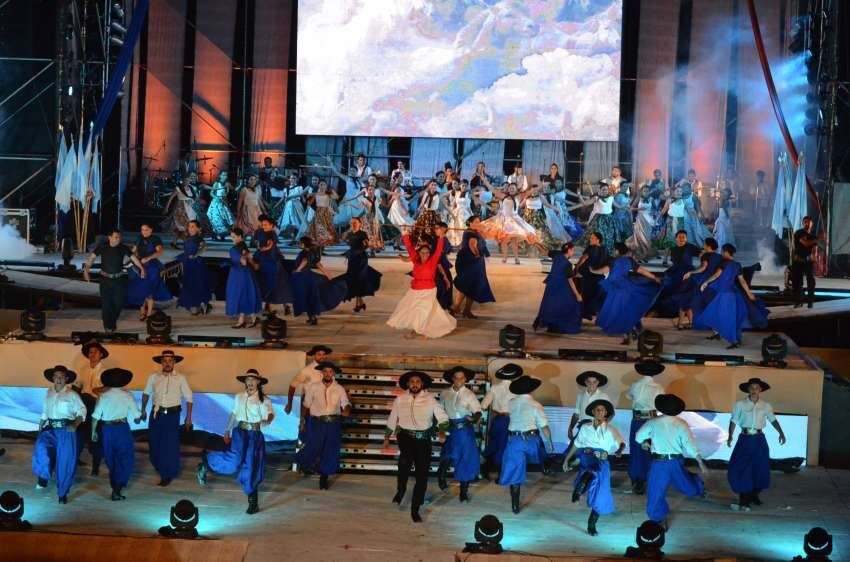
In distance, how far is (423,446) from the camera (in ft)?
40.8

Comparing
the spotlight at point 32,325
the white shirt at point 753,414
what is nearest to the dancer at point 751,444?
the white shirt at point 753,414

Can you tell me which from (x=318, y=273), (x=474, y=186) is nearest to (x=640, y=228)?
(x=474, y=186)

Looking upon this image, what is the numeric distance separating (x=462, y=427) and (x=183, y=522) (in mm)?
2837

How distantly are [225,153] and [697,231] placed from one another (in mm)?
9732

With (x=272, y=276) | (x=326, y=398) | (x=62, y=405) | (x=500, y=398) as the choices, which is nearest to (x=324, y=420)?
(x=326, y=398)

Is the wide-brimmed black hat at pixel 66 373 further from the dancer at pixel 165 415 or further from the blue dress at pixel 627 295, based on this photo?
the blue dress at pixel 627 295

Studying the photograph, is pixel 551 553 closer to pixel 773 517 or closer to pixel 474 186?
pixel 773 517

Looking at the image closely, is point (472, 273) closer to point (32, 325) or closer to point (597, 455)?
point (32, 325)

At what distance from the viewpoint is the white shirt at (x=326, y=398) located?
1303cm

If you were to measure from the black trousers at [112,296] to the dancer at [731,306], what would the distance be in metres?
6.84

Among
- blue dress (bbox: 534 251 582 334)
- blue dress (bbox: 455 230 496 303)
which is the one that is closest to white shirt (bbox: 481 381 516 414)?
blue dress (bbox: 534 251 582 334)

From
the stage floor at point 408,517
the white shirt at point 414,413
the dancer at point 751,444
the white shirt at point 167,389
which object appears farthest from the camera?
the white shirt at point 167,389

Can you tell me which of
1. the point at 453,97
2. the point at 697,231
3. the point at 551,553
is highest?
the point at 453,97

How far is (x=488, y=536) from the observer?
11062 mm
